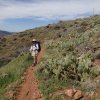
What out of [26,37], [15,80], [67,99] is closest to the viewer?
[67,99]

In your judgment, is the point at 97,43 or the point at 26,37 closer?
the point at 97,43

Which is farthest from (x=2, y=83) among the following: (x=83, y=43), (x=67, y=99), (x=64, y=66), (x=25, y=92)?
(x=83, y=43)

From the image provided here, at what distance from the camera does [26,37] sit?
56.7m

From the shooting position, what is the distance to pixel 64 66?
14.2 meters

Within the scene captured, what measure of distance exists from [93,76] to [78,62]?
133 centimetres

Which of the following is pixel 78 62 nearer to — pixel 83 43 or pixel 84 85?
pixel 84 85

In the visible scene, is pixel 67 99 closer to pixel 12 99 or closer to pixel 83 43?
pixel 12 99

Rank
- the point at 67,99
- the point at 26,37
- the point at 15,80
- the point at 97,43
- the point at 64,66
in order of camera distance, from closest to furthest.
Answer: the point at 67,99
the point at 64,66
the point at 15,80
the point at 97,43
the point at 26,37

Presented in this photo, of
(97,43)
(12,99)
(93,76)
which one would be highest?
(97,43)

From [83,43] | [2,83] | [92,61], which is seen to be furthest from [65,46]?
[2,83]

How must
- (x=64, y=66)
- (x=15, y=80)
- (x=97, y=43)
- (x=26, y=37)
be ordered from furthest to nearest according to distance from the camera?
(x=26, y=37)
(x=97, y=43)
(x=15, y=80)
(x=64, y=66)

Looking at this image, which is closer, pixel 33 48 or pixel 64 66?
pixel 64 66

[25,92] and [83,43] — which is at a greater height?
[83,43]

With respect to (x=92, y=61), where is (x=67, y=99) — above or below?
below
